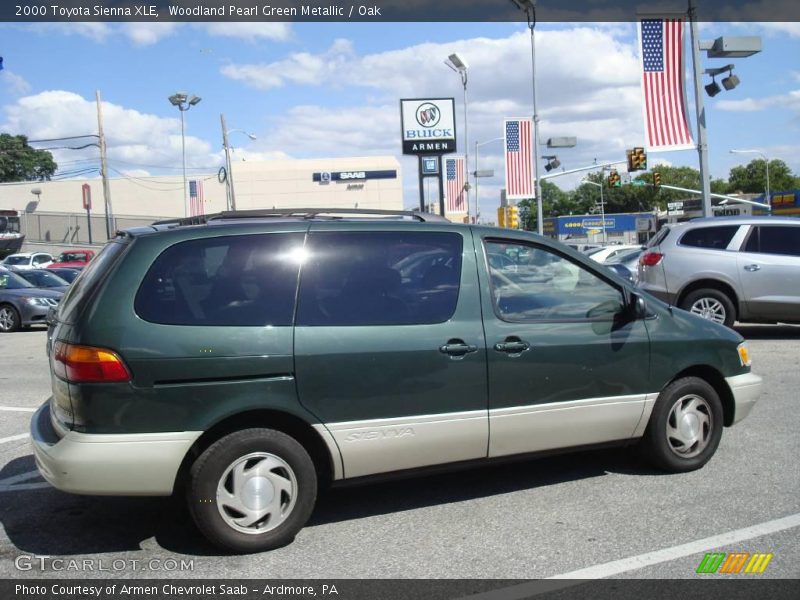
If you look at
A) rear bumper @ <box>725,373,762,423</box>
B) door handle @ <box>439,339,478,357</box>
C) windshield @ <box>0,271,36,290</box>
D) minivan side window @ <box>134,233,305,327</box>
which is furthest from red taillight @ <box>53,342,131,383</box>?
windshield @ <box>0,271,36,290</box>

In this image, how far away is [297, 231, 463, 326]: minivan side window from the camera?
436 cm

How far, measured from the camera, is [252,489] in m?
4.11

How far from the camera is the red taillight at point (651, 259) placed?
11.8 metres

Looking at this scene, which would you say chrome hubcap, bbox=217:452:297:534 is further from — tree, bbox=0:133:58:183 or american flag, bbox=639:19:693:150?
tree, bbox=0:133:58:183

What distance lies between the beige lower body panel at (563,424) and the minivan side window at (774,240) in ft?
24.4

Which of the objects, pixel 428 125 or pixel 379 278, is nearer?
pixel 379 278

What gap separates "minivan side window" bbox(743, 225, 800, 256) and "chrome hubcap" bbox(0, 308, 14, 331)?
1528 cm

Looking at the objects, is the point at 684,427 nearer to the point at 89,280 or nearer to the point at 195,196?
the point at 89,280

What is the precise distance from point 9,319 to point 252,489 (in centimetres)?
1540

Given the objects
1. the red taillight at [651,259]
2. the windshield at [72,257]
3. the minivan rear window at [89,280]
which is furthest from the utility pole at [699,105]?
the windshield at [72,257]

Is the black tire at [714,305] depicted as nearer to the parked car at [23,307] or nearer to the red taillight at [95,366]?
the red taillight at [95,366]

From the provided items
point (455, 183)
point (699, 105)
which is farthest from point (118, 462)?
point (455, 183)

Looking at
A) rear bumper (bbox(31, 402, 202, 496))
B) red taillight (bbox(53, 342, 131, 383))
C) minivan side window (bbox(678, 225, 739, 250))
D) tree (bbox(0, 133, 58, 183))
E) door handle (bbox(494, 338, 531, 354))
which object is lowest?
rear bumper (bbox(31, 402, 202, 496))

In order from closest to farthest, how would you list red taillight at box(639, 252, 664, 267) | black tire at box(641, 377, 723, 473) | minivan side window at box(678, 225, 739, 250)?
black tire at box(641, 377, 723, 473) < minivan side window at box(678, 225, 739, 250) < red taillight at box(639, 252, 664, 267)
